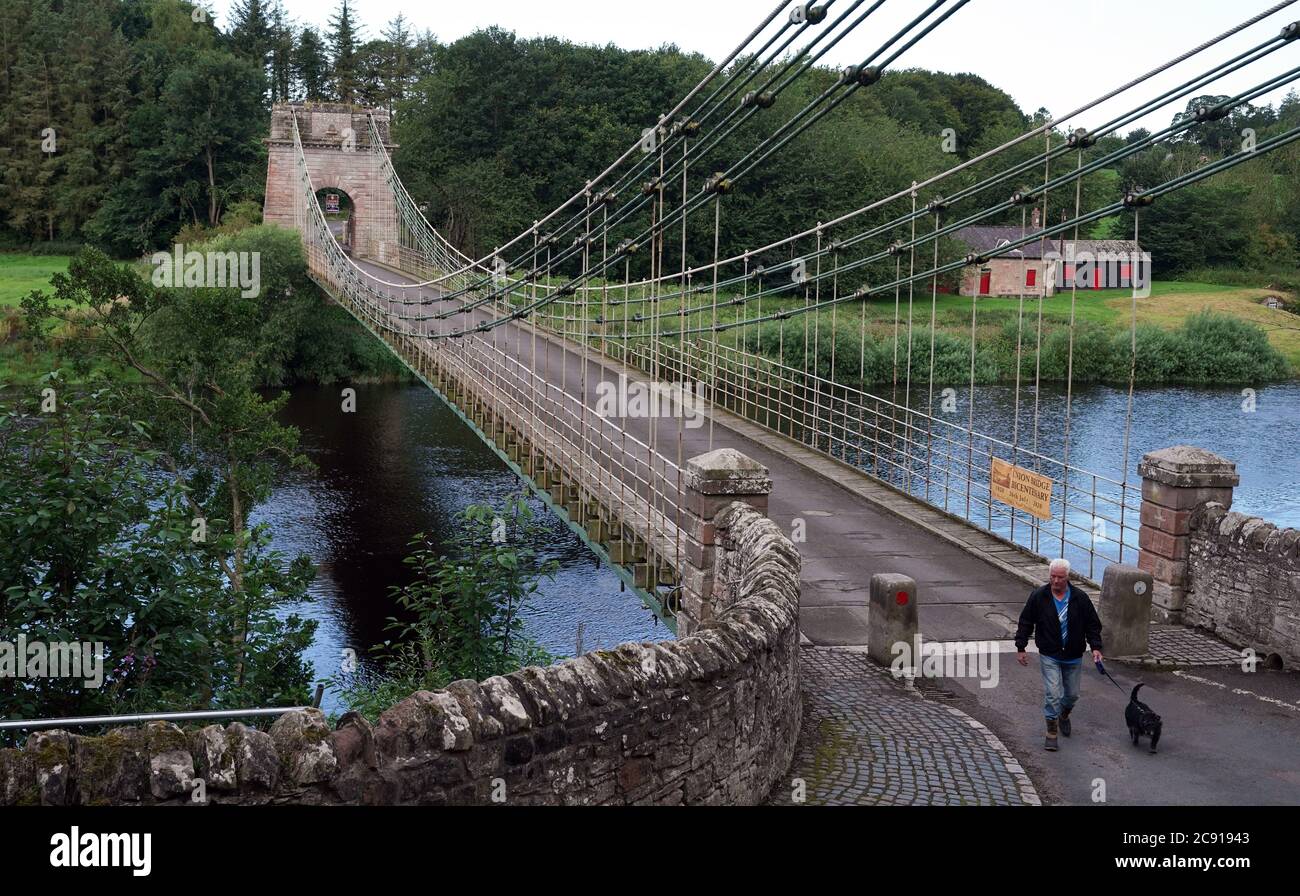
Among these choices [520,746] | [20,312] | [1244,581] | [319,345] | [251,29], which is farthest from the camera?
[251,29]

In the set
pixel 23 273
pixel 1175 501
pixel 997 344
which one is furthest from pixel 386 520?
pixel 23 273

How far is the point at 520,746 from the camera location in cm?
442

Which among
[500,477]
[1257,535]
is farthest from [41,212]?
[1257,535]

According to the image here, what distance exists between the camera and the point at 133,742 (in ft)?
12.3

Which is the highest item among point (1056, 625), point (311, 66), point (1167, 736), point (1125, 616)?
point (311, 66)

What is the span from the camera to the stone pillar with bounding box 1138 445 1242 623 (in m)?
9.45

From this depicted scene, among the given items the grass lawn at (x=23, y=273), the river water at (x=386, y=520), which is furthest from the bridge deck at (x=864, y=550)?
the grass lawn at (x=23, y=273)

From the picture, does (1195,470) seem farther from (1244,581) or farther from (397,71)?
(397,71)

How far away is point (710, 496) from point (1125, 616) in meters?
2.91

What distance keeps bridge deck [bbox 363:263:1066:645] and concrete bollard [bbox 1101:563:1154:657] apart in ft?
2.37

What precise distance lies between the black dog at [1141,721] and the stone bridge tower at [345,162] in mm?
36631

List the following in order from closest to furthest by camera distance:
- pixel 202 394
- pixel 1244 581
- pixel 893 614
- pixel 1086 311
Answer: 1. pixel 893 614
2. pixel 1244 581
3. pixel 202 394
4. pixel 1086 311
